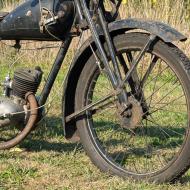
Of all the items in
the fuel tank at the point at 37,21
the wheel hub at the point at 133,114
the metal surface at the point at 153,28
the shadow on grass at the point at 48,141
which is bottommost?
the shadow on grass at the point at 48,141

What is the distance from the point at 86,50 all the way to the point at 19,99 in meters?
0.68

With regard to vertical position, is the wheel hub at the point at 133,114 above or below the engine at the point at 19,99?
→ below

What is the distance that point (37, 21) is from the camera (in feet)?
14.2

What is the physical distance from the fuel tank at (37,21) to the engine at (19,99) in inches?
11.0

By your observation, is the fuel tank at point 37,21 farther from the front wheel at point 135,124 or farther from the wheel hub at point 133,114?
the wheel hub at point 133,114

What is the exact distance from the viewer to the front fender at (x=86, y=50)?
3818 millimetres

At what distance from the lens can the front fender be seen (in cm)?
382

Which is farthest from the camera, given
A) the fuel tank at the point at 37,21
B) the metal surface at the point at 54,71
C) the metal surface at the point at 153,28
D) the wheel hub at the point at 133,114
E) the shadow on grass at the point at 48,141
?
the shadow on grass at the point at 48,141

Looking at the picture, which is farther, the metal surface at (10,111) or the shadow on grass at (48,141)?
the shadow on grass at (48,141)

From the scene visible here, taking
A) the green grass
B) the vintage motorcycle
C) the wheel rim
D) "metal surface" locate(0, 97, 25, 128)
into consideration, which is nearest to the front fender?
the vintage motorcycle

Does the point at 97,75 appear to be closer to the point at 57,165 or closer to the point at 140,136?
the point at 57,165

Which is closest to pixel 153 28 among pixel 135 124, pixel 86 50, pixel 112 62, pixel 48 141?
pixel 112 62

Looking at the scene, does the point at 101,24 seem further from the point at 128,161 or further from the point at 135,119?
the point at 128,161

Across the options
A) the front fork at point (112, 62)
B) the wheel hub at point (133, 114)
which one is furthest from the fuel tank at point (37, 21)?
the wheel hub at point (133, 114)
